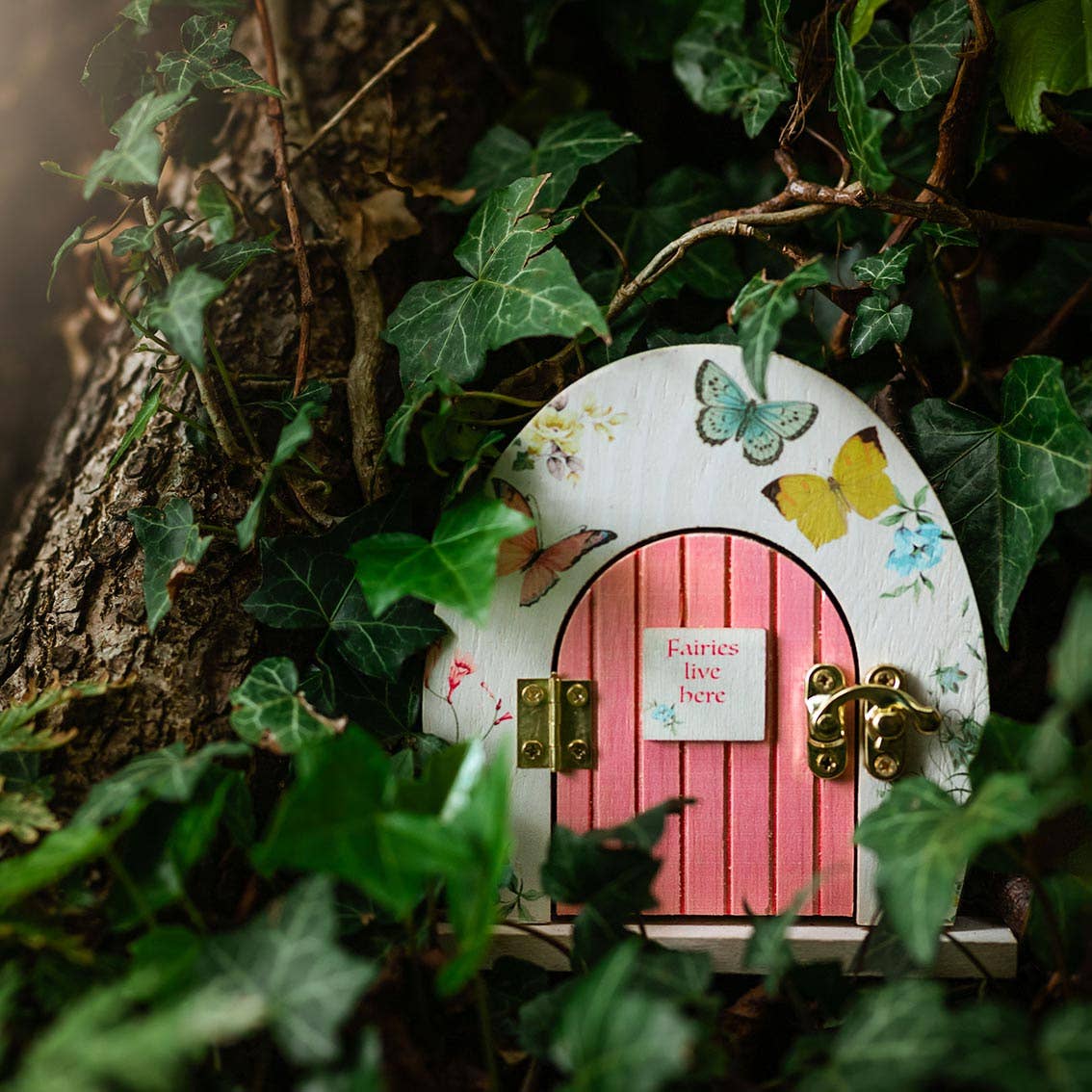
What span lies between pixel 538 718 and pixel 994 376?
0.93m

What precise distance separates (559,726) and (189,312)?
0.65m

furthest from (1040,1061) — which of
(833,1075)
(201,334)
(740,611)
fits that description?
(201,334)

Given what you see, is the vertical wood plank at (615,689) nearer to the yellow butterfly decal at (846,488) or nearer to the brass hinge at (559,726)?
the brass hinge at (559,726)

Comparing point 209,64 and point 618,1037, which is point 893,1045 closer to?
point 618,1037

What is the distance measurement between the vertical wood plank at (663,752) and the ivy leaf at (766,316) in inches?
9.4

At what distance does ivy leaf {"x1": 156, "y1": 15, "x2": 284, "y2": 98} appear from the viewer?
1064 mm

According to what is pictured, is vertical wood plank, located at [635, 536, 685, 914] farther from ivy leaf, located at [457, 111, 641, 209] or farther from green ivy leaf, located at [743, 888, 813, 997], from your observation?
ivy leaf, located at [457, 111, 641, 209]

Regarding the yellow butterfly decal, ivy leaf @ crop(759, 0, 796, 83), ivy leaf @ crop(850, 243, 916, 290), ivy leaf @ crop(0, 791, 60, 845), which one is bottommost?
ivy leaf @ crop(0, 791, 60, 845)

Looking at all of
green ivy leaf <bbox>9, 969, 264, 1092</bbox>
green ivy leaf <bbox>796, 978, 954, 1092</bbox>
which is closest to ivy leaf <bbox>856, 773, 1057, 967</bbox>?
green ivy leaf <bbox>796, 978, 954, 1092</bbox>

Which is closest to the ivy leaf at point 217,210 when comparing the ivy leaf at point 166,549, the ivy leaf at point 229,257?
the ivy leaf at point 229,257

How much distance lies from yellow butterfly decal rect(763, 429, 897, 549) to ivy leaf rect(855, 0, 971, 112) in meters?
0.50

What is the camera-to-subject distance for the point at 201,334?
93 centimetres

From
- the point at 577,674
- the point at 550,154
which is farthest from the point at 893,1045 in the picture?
the point at 550,154

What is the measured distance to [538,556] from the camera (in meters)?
1.07
